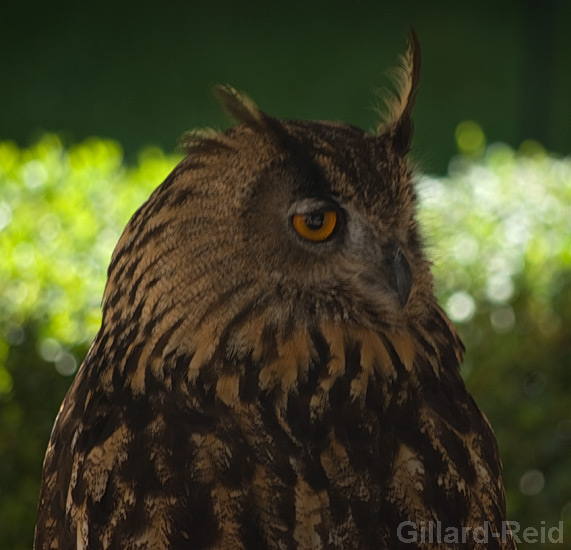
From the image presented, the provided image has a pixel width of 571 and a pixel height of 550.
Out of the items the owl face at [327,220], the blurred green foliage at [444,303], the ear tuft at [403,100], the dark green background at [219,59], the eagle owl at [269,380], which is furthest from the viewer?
the dark green background at [219,59]

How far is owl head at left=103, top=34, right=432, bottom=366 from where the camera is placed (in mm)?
1755

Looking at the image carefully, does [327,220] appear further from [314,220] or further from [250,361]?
[250,361]

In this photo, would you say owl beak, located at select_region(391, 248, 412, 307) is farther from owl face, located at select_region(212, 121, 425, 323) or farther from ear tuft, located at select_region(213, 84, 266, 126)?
ear tuft, located at select_region(213, 84, 266, 126)

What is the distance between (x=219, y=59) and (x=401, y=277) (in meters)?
6.12

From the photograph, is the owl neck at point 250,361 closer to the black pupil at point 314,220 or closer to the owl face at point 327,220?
the owl face at point 327,220

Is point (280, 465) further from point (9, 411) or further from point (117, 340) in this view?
point (9, 411)

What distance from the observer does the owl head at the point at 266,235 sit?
175 cm

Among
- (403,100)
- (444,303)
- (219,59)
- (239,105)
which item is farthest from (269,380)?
(219,59)

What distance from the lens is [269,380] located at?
5.72ft

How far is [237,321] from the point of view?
1761 millimetres

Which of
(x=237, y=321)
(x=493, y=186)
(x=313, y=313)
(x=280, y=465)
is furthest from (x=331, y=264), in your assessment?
(x=493, y=186)

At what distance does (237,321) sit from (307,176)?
29cm

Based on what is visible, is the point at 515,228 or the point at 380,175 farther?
the point at 515,228

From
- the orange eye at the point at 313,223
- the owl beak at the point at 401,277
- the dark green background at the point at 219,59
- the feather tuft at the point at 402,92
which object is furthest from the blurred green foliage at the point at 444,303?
the dark green background at the point at 219,59
